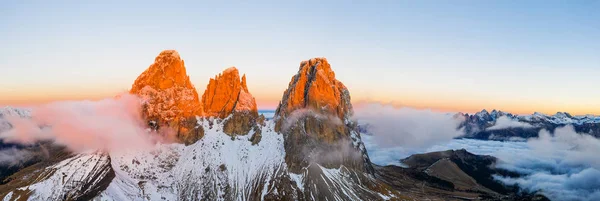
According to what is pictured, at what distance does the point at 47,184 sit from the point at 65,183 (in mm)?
8205

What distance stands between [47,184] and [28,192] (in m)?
8.83

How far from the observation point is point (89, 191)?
197750 mm

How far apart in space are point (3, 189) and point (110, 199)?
5448cm

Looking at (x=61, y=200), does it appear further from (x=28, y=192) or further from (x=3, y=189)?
(x=3, y=189)

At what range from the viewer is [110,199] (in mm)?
197250

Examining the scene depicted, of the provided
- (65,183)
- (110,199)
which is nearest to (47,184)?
(65,183)

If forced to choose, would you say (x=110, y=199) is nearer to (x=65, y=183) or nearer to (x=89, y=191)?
(x=89, y=191)

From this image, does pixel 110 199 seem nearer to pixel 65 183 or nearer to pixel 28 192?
pixel 65 183

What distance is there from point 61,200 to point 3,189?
110 feet

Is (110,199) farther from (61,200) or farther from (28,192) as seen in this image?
(28,192)

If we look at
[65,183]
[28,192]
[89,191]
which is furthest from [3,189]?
[89,191]

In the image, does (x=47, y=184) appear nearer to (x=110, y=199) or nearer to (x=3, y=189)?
(x=3, y=189)

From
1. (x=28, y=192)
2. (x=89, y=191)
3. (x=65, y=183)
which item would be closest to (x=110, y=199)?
(x=89, y=191)

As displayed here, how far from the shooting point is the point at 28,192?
189 meters
